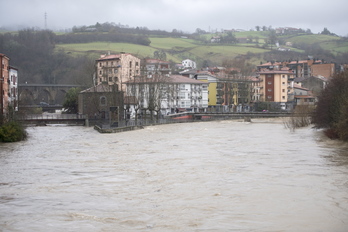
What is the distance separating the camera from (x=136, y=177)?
2144 centimetres

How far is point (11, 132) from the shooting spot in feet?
127

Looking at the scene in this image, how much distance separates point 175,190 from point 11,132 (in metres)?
23.9

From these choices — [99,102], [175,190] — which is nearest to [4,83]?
[99,102]

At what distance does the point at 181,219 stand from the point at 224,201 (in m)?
2.62

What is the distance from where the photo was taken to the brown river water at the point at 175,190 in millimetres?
14281

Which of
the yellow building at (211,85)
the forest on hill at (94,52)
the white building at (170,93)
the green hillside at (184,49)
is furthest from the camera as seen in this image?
the green hillside at (184,49)

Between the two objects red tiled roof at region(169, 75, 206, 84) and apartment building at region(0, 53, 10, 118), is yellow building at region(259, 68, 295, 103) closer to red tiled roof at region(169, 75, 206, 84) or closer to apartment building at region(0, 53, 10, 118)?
red tiled roof at region(169, 75, 206, 84)

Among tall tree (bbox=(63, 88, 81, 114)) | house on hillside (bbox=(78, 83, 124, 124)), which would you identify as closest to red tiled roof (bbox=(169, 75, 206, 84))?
tall tree (bbox=(63, 88, 81, 114))

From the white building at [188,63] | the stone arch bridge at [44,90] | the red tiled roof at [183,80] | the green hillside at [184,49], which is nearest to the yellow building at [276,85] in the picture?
the red tiled roof at [183,80]

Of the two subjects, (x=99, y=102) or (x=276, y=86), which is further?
(x=276, y=86)

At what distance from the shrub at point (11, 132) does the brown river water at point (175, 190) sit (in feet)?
25.3

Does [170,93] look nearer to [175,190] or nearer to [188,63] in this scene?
[188,63]

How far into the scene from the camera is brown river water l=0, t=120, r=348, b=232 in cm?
1428

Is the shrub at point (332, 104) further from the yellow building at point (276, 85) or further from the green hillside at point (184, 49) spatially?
the green hillside at point (184, 49)
